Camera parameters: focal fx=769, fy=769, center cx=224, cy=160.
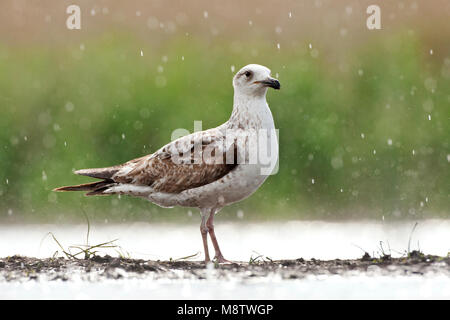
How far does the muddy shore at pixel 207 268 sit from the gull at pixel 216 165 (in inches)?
17.8

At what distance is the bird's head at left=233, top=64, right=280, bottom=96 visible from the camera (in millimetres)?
7957

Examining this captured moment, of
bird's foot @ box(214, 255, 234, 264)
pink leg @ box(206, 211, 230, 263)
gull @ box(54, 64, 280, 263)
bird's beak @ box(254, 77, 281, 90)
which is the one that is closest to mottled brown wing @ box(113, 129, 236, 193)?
gull @ box(54, 64, 280, 263)

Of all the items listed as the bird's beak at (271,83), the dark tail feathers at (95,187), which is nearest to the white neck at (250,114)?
the bird's beak at (271,83)

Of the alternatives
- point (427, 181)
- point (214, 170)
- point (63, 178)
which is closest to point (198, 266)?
point (214, 170)

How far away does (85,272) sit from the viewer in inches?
297

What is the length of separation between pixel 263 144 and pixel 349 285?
1775 millimetres

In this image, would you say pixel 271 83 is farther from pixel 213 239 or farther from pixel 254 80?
pixel 213 239

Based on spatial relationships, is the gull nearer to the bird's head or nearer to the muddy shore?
the bird's head

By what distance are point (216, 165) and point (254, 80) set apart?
993 mm

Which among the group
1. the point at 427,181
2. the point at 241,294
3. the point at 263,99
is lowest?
the point at 241,294

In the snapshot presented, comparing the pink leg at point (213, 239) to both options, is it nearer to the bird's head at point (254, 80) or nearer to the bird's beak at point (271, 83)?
the bird's head at point (254, 80)

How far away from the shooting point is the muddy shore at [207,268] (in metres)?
7.35

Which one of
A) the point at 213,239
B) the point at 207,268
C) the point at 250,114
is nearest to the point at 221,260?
the point at 213,239

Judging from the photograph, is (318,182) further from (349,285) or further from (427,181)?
(349,285)
